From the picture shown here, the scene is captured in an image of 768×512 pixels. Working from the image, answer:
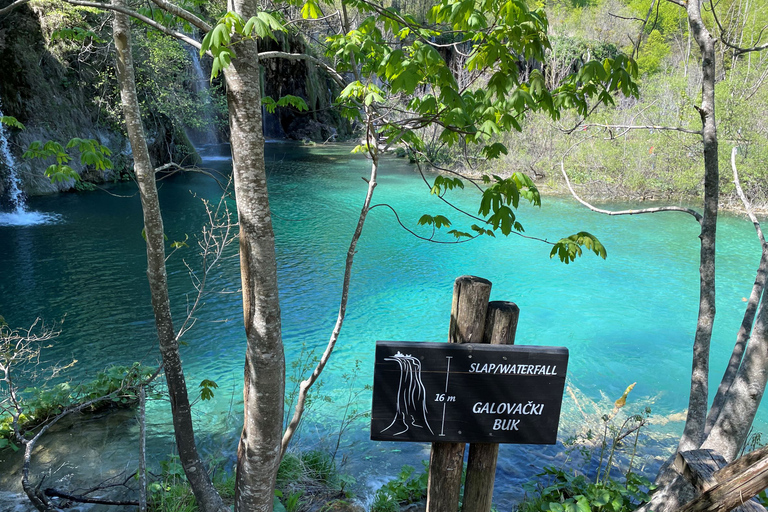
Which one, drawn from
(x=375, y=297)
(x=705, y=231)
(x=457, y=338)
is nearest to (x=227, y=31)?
(x=457, y=338)

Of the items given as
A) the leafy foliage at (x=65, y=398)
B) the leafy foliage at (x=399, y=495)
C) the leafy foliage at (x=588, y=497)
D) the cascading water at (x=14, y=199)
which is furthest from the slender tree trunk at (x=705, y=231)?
the cascading water at (x=14, y=199)

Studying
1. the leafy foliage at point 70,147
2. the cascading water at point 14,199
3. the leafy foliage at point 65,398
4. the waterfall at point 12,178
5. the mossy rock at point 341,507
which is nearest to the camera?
the leafy foliage at point 70,147

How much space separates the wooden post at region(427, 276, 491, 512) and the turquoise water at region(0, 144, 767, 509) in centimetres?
183

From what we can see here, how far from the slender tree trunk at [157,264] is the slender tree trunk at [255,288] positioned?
0.84m

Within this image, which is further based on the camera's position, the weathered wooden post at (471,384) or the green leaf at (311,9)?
the green leaf at (311,9)

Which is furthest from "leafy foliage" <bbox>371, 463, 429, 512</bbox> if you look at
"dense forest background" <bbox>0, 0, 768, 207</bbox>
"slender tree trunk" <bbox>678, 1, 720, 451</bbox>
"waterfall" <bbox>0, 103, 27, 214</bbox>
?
"waterfall" <bbox>0, 103, 27, 214</bbox>

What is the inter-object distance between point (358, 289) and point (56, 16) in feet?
31.0

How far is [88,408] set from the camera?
177 inches

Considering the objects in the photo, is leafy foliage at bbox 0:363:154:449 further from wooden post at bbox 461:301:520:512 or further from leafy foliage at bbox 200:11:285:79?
leafy foliage at bbox 200:11:285:79

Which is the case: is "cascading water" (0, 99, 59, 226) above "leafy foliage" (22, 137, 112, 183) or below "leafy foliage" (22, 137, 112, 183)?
below

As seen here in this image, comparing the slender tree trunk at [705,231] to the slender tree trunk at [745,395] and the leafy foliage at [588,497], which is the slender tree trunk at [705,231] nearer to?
the slender tree trunk at [745,395]

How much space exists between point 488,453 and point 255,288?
1186 millimetres

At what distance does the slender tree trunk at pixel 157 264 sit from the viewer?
2725 millimetres

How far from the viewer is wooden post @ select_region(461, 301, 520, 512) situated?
2.09 m
